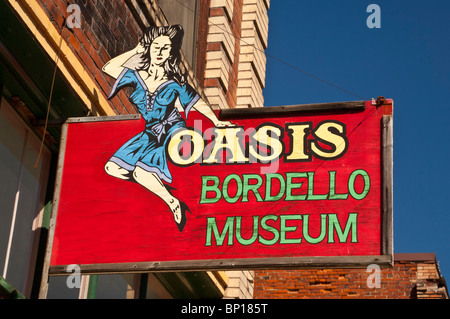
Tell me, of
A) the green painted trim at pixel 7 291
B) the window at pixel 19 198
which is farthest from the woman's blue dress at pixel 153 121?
the green painted trim at pixel 7 291

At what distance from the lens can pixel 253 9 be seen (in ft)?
55.9

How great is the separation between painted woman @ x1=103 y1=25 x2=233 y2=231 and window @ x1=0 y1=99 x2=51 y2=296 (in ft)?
3.79

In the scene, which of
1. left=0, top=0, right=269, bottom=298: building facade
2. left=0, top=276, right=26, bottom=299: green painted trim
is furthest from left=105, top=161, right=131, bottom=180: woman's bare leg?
left=0, top=276, right=26, bottom=299: green painted trim

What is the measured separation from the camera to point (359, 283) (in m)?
20.1

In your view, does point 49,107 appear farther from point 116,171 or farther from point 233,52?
point 233,52

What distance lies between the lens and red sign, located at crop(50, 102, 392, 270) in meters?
7.62

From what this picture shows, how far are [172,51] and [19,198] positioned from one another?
2.14 meters

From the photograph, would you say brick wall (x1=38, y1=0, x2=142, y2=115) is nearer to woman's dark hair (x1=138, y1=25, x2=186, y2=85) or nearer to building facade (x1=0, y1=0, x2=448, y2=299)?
building facade (x1=0, y1=0, x2=448, y2=299)

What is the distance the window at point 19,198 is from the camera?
8688 millimetres

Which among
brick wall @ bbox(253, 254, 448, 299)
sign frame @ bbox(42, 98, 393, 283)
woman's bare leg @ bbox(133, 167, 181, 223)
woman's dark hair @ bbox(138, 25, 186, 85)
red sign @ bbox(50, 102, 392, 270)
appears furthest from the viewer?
brick wall @ bbox(253, 254, 448, 299)

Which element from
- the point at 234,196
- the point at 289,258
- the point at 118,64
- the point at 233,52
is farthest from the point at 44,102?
the point at 233,52

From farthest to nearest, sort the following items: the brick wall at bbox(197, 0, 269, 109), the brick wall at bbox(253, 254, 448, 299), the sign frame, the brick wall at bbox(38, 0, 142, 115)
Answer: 1. the brick wall at bbox(253, 254, 448, 299)
2. the brick wall at bbox(197, 0, 269, 109)
3. the brick wall at bbox(38, 0, 142, 115)
4. the sign frame
